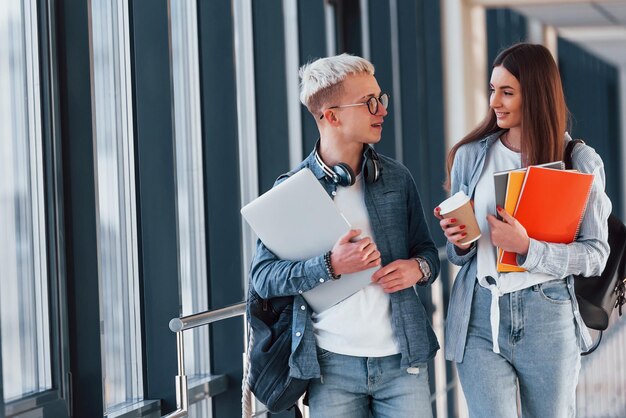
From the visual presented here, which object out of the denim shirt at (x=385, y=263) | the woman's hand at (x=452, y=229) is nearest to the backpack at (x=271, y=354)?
the denim shirt at (x=385, y=263)

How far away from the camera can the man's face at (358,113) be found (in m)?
2.28

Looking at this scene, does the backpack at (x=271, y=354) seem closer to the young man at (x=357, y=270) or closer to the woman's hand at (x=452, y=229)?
the young man at (x=357, y=270)

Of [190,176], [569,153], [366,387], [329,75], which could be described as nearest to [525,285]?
[569,153]

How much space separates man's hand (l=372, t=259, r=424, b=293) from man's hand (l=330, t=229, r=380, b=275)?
51 millimetres

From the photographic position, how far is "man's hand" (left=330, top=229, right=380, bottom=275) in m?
2.11

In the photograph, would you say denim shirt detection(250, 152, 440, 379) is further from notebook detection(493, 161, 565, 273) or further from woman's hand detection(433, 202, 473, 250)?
notebook detection(493, 161, 565, 273)

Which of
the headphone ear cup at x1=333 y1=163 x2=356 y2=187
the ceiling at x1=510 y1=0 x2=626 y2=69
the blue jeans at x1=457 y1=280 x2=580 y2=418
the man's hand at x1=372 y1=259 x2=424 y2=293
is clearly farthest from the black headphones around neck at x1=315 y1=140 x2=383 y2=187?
the ceiling at x1=510 y1=0 x2=626 y2=69

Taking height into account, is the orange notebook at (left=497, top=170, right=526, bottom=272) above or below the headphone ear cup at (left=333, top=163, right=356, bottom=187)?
below

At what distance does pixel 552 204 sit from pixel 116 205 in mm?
1232

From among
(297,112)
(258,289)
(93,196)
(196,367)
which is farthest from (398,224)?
(297,112)

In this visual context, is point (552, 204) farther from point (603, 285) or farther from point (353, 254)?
point (353, 254)

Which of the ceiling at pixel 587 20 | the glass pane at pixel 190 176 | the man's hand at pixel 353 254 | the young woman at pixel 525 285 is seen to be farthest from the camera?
the ceiling at pixel 587 20

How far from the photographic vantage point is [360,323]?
2.22 meters

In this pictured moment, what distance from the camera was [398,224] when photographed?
231 centimetres
